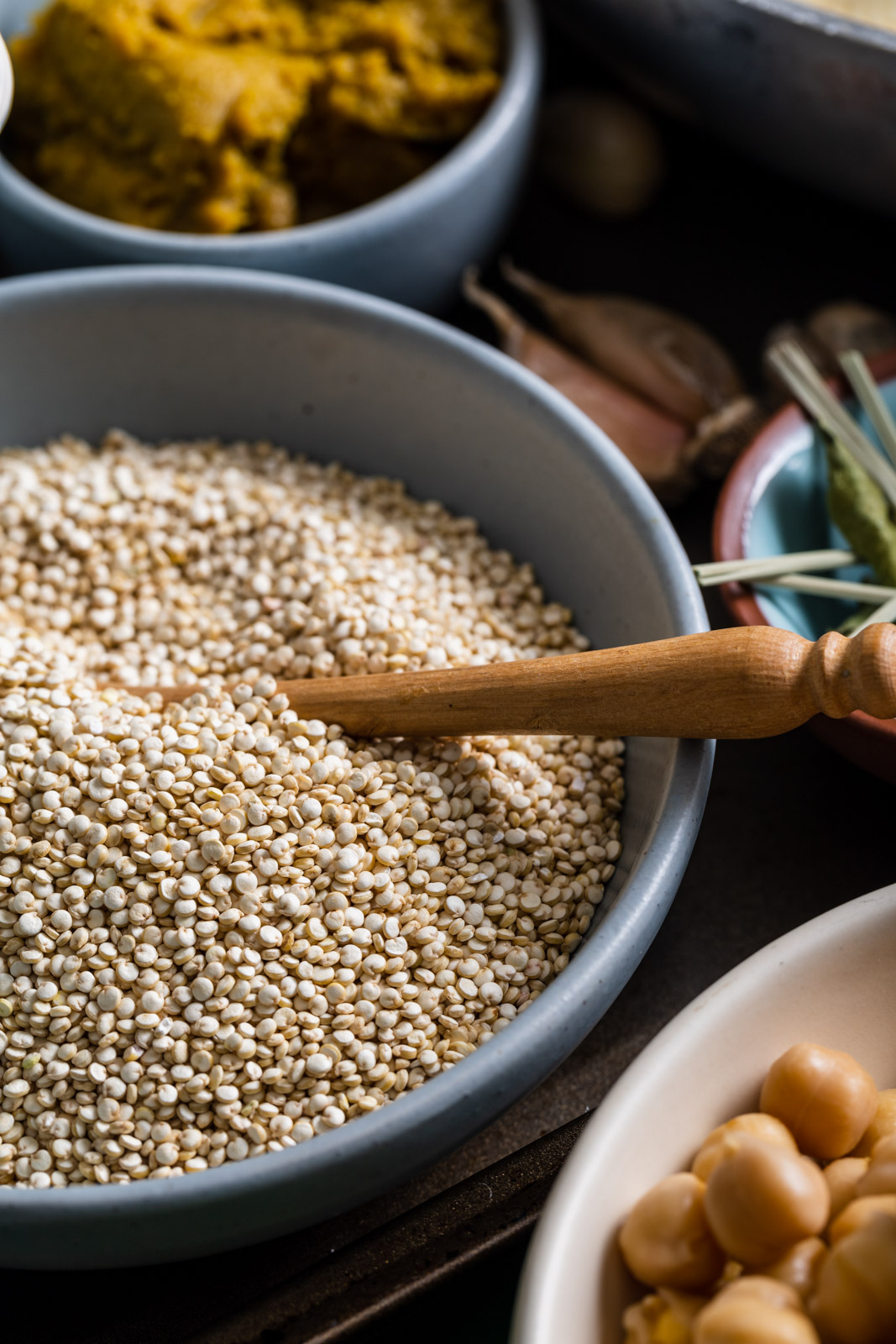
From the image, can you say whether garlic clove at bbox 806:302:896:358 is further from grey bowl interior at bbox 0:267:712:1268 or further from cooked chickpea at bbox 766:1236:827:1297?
cooked chickpea at bbox 766:1236:827:1297

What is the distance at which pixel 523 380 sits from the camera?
2.98 ft

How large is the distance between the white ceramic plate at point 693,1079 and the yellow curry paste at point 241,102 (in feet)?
2.73

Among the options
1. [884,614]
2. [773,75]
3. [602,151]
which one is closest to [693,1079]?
[884,614]

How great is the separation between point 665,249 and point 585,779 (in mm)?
749

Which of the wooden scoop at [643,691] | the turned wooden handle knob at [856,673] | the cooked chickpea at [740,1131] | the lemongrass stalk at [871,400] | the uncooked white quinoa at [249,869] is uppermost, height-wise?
the lemongrass stalk at [871,400]

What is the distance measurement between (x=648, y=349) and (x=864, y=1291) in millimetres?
894

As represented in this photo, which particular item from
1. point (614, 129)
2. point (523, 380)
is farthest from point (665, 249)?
point (523, 380)

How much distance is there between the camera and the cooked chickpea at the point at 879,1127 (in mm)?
663

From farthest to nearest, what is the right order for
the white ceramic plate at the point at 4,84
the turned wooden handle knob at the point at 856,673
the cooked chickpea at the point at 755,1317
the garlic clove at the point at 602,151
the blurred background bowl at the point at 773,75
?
the garlic clove at the point at 602,151
the blurred background bowl at the point at 773,75
the white ceramic plate at the point at 4,84
the turned wooden handle knob at the point at 856,673
the cooked chickpea at the point at 755,1317

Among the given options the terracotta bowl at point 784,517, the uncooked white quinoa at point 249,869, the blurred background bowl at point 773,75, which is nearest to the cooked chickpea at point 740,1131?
the uncooked white quinoa at point 249,869

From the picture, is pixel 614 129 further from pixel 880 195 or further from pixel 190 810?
pixel 190 810

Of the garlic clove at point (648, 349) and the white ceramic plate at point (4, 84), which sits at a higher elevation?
the white ceramic plate at point (4, 84)

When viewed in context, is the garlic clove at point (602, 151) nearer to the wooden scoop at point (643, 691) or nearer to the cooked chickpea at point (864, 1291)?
the wooden scoop at point (643, 691)

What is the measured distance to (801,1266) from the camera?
0.58 metres
